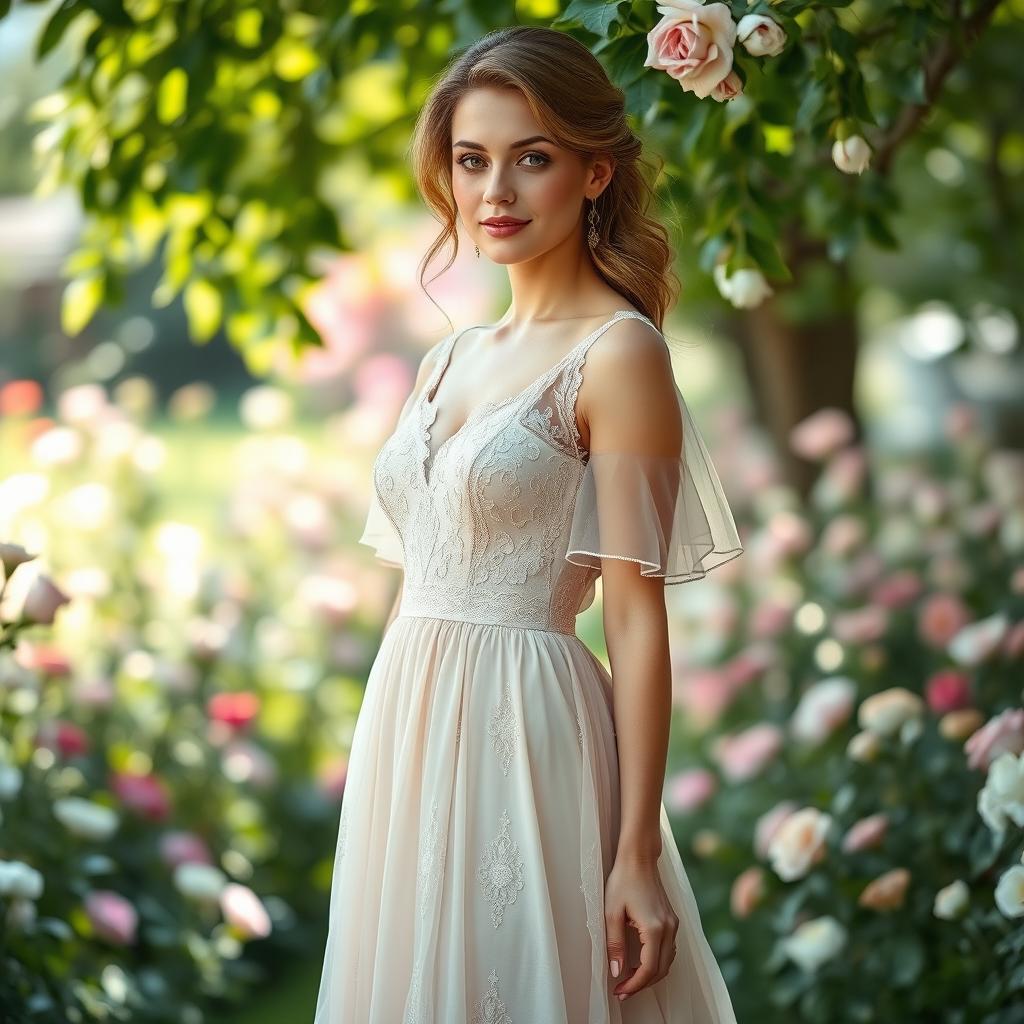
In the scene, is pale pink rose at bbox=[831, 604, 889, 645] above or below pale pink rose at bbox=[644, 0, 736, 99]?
below

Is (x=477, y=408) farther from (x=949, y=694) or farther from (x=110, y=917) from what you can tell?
(x=949, y=694)

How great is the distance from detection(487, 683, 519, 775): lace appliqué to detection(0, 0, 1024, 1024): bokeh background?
77 cm

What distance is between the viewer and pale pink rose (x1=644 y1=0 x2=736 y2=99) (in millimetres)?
→ 1891

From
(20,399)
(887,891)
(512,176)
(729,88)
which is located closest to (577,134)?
A: (512,176)

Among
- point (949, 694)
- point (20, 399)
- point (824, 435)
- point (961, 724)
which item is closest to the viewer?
point (961, 724)

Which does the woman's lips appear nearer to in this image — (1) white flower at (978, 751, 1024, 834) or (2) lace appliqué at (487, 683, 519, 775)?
(2) lace appliqué at (487, 683, 519, 775)

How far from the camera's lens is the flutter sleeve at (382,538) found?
2.33 m

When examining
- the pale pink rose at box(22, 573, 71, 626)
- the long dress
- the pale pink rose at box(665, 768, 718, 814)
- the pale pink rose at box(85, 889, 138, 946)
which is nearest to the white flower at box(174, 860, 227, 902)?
the pale pink rose at box(85, 889, 138, 946)

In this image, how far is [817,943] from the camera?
9.17 feet

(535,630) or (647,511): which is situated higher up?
(647,511)

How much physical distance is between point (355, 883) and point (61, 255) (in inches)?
364

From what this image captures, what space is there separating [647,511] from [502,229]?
47 cm

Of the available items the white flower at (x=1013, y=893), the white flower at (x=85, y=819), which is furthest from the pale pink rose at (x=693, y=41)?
the white flower at (x=85, y=819)

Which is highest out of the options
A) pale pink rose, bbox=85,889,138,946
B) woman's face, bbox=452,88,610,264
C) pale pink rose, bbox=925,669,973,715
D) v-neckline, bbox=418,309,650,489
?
woman's face, bbox=452,88,610,264
